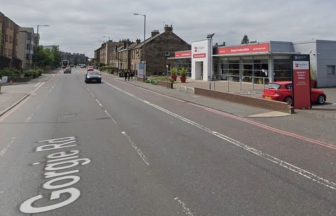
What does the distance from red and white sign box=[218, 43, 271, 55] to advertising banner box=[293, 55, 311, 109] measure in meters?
20.9

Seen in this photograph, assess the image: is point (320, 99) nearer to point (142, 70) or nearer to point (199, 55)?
point (199, 55)

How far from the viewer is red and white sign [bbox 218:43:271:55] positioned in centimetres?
4290

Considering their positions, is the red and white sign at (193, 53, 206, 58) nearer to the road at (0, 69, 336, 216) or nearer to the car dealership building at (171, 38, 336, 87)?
the car dealership building at (171, 38, 336, 87)

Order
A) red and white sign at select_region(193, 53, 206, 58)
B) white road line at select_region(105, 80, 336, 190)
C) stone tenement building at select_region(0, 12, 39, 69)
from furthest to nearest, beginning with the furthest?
stone tenement building at select_region(0, 12, 39, 69)
red and white sign at select_region(193, 53, 206, 58)
white road line at select_region(105, 80, 336, 190)

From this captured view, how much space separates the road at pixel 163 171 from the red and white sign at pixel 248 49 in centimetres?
2916

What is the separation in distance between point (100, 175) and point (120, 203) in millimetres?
1819

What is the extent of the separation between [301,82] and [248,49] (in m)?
24.5

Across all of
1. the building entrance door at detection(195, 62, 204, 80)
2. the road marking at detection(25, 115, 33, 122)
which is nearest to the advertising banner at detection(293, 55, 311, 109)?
the road marking at detection(25, 115, 33, 122)

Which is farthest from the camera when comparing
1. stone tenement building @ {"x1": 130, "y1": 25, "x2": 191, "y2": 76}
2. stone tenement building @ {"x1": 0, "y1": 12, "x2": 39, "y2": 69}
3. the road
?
stone tenement building @ {"x1": 130, "y1": 25, "x2": 191, "y2": 76}

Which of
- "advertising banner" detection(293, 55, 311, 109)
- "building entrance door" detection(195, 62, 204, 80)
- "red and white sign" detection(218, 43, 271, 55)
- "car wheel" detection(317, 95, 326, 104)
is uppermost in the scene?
"red and white sign" detection(218, 43, 271, 55)

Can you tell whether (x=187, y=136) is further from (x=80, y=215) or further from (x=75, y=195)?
(x=80, y=215)

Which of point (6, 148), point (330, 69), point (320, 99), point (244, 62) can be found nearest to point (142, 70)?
point (244, 62)

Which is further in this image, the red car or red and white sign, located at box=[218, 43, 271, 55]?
red and white sign, located at box=[218, 43, 271, 55]

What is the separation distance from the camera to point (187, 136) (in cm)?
1307
